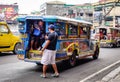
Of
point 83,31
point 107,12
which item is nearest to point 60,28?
point 83,31

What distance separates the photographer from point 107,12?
250ft

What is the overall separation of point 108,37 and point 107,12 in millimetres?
45455

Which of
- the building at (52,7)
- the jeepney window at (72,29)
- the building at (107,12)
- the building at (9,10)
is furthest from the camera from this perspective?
the building at (52,7)

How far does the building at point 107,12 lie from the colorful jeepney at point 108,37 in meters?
40.2

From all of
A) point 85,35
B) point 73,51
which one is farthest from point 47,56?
point 85,35

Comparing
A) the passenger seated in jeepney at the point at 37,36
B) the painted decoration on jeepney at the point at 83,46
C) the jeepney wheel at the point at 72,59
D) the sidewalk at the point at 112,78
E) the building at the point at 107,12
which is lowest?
the sidewalk at the point at 112,78

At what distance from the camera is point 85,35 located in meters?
15.6

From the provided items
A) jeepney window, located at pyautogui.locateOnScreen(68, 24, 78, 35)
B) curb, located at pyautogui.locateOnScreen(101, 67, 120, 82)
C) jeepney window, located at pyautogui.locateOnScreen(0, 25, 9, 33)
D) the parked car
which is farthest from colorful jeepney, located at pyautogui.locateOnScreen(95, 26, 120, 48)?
curb, located at pyautogui.locateOnScreen(101, 67, 120, 82)

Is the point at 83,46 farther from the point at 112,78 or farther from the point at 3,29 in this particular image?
the point at 3,29

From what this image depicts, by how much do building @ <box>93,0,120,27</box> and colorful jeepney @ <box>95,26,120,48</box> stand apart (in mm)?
40157

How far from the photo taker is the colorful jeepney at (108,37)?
3145cm

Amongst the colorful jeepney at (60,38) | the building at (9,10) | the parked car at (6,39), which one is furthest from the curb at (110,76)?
the building at (9,10)

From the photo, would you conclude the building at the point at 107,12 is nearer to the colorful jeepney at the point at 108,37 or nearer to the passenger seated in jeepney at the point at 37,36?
the colorful jeepney at the point at 108,37

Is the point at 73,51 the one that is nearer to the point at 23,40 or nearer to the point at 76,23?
the point at 76,23
